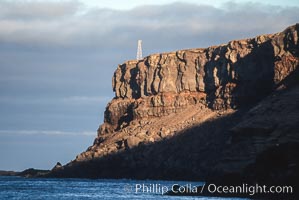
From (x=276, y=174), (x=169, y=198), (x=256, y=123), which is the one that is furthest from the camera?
(x=256, y=123)

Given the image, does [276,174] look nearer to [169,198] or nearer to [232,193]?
[232,193]

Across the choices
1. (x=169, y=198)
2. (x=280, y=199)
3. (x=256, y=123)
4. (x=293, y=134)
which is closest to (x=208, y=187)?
(x=169, y=198)

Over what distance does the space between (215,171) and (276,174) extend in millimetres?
38547

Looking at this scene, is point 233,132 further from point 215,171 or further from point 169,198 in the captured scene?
point 169,198

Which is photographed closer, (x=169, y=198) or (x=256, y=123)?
(x=169, y=198)

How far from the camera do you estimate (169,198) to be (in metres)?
116

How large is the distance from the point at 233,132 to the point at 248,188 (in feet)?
248

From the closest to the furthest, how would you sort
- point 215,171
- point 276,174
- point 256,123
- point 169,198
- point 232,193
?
1. point 276,174
2. point 232,193
3. point 169,198
4. point 215,171
5. point 256,123

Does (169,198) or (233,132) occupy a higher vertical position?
(233,132)

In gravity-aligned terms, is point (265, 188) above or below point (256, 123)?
below

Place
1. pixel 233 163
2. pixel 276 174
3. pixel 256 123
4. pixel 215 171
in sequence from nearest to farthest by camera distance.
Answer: pixel 276 174 → pixel 215 171 → pixel 233 163 → pixel 256 123

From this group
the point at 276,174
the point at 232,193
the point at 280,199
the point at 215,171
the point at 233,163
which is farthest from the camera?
the point at 233,163

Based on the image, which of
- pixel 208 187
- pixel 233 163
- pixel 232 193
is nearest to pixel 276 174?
pixel 232 193

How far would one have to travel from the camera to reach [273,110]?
182 meters
